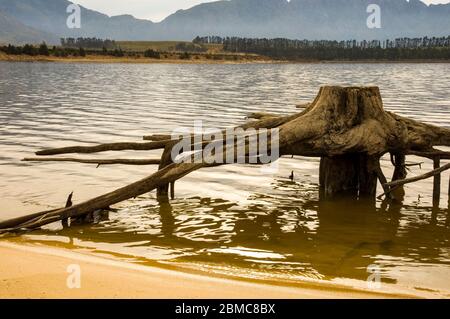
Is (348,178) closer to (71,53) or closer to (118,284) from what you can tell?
(118,284)

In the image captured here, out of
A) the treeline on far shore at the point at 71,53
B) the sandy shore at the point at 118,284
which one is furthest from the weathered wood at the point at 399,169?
the treeline on far shore at the point at 71,53

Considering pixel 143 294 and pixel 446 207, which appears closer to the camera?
pixel 143 294

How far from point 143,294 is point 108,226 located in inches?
160

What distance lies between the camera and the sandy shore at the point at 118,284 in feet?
22.0

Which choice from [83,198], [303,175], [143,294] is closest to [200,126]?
[303,175]

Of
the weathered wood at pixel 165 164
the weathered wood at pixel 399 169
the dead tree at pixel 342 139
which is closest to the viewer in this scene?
the dead tree at pixel 342 139

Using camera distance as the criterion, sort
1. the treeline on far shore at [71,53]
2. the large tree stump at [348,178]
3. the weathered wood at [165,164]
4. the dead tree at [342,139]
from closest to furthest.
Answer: the dead tree at [342,139] < the weathered wood at [165,164] < the large tree stump at [348,178] < the treeline on far shore at [71,53]

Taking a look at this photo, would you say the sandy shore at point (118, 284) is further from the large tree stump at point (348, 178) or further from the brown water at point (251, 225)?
the large tree stump at point (348, 178)

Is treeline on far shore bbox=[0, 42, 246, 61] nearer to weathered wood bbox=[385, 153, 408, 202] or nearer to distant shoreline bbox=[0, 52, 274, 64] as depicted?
distant shoreline bbox=[0, 52, 274, 64]

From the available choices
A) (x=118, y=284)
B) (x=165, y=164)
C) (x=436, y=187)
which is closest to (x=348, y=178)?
(x=436, y=187)

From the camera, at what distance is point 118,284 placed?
7082mm

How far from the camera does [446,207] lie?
12453mm

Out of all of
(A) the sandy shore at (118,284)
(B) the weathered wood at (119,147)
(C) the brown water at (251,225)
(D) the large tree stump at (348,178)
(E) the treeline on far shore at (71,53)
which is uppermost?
(E) the treeline on far shore at (71,53)
